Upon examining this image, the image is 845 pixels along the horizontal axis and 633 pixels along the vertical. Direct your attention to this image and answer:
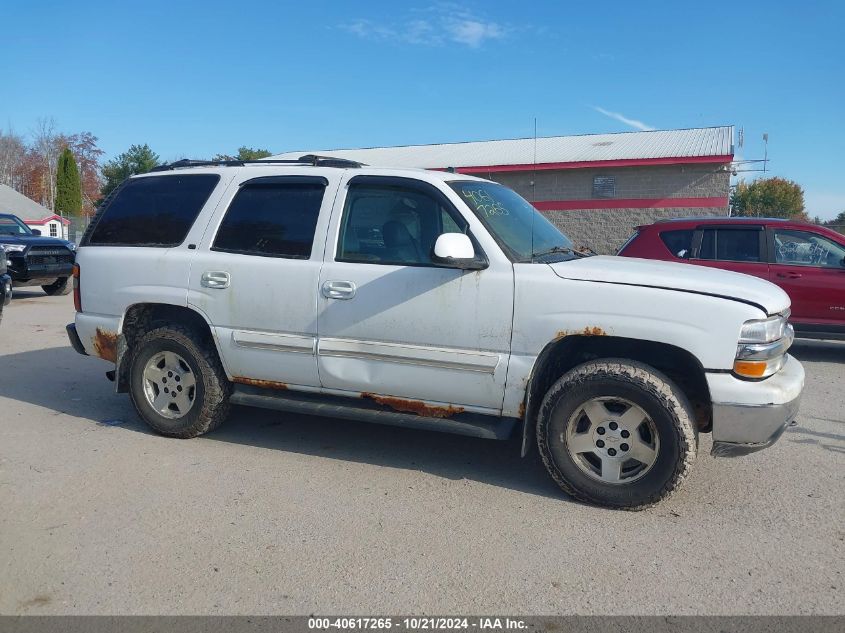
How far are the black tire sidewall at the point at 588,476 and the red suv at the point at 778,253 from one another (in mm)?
5149

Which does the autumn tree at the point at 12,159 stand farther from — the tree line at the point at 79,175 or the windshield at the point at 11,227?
the windshield at the point at 11,227

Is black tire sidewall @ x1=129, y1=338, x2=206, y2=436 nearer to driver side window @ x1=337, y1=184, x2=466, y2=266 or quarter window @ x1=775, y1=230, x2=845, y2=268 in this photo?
driver side window @ x1=337, y1=184, x2=466, y2=266

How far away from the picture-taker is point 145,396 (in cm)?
531

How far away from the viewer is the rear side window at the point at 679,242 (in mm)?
8733

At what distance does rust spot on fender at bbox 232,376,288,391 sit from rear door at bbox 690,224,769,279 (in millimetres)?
5786

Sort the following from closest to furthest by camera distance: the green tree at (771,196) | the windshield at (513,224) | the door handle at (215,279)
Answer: the windshield at (513,224)
the door handle at (215,279)
the green tree at (771,196)

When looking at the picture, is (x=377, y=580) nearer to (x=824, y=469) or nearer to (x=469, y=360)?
(x=469, y=360)

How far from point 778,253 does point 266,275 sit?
658 cm

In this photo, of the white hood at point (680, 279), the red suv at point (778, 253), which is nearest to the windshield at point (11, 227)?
the red suv at point (778, 253)

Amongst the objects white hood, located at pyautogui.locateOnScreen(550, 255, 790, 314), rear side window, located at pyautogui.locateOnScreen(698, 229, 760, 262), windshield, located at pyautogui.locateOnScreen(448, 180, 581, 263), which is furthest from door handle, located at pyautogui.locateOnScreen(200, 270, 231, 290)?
rear side window, located at pyautogui.locateOnScreen(698, 229, 760, 262)

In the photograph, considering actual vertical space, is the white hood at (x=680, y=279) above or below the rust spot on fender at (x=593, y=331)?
above

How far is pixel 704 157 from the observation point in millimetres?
22406

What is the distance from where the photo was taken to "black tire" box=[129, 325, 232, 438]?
510 cm

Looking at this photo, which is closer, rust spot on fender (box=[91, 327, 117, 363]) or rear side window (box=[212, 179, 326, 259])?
rear side window (box=[212, 179, 326, 259])
